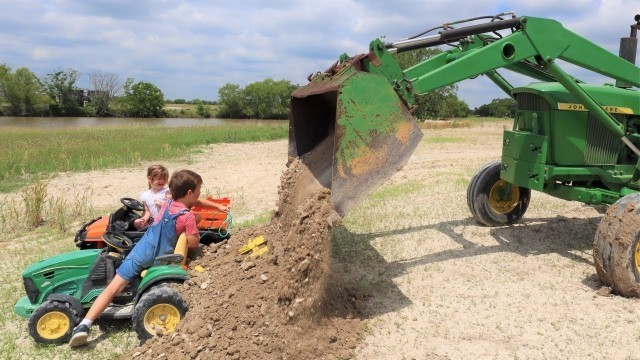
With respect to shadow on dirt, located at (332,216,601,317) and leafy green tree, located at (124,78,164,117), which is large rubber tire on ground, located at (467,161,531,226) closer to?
shadow on dirt, located at (332,216,601,317)

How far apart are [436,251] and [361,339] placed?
229 cm

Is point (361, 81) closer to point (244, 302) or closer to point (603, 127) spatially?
point (244, 302)

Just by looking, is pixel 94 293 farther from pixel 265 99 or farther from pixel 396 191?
pixel 265 99

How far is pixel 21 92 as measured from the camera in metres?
57.8

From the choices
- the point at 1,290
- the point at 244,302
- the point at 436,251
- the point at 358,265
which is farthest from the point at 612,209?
the point at 1,290

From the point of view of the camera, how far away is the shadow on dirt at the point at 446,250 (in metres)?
4.66

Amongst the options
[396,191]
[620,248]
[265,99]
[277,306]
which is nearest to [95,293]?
[277,306]

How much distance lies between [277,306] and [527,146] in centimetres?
356

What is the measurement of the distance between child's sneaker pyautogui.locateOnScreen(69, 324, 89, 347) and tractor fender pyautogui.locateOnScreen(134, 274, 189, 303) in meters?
0.43

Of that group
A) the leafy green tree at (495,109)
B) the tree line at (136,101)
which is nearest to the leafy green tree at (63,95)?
the tree line at (136,101)

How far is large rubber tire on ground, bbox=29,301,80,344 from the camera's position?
3.84 meters

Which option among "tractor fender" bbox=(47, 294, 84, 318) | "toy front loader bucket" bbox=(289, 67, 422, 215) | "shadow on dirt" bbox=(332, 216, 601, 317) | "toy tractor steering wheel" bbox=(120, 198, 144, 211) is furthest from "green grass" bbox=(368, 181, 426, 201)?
"tractor fender" bbox=(47, 294, 84, 318)

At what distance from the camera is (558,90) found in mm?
5512

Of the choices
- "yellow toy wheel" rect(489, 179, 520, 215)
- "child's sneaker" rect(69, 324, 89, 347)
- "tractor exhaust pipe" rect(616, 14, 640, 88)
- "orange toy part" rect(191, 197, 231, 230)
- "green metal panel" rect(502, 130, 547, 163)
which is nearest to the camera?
"child's sneaker" rect(69, 324, 89, 347)
